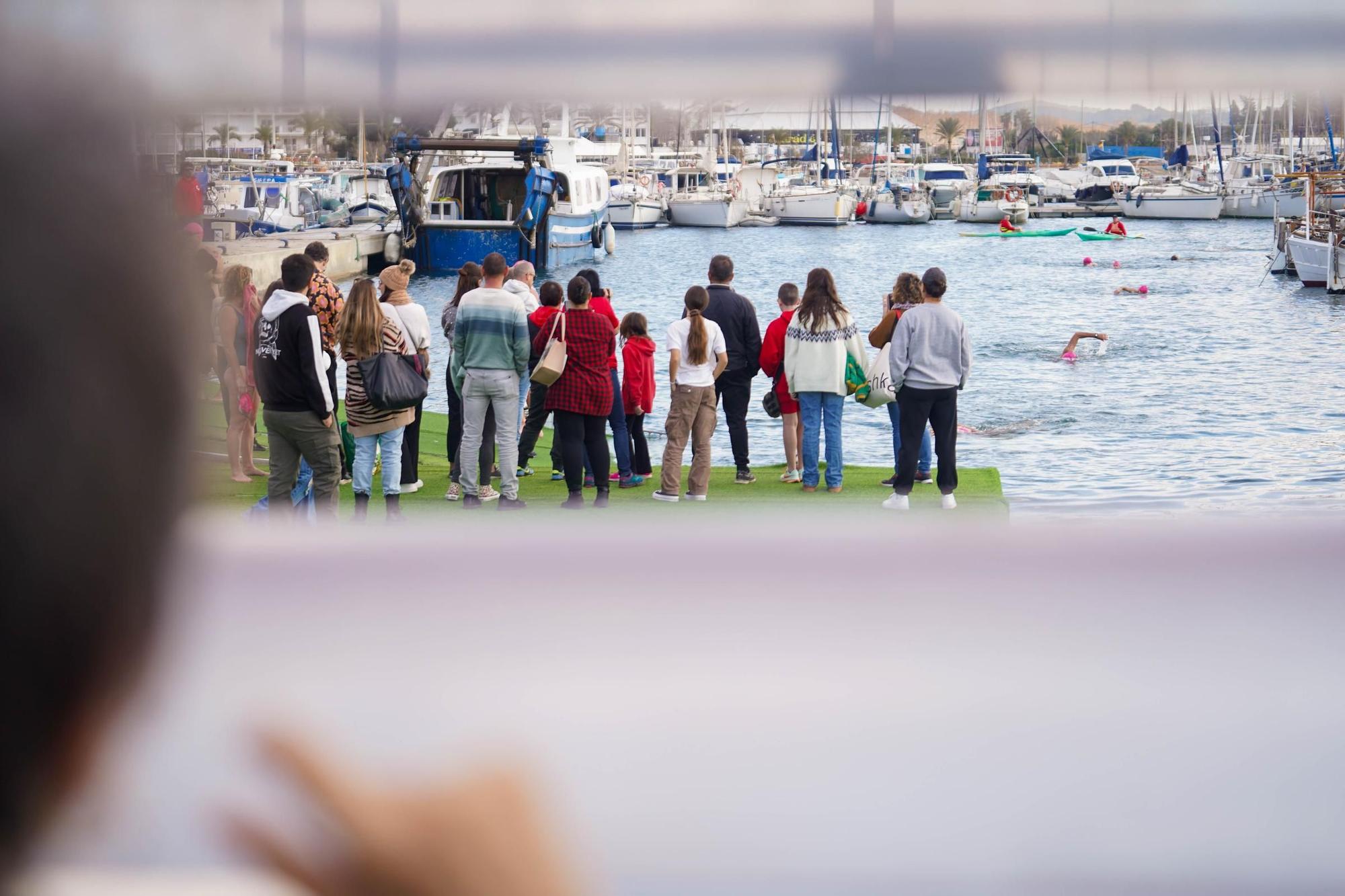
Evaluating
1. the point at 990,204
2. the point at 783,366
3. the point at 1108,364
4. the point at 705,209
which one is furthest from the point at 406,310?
the point at 990,204

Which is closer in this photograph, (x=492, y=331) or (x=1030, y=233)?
(x=492, y=331)

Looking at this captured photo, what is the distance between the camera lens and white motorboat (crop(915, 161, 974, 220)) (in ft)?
197

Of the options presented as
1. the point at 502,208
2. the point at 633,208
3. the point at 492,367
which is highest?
the point at 633,208

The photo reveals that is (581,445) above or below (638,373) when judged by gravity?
below

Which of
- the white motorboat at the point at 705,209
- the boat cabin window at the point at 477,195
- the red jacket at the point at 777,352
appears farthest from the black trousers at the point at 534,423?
the white motorboat at the point at 705,209

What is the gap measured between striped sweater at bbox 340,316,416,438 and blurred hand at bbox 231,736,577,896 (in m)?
6.29

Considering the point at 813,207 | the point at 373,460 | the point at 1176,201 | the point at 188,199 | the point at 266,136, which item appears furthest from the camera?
the point at 813,207

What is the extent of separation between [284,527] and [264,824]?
1.21 m

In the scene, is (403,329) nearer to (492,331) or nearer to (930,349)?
(492,331)

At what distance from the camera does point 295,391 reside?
250 inches

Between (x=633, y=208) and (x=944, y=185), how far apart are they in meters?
16.2

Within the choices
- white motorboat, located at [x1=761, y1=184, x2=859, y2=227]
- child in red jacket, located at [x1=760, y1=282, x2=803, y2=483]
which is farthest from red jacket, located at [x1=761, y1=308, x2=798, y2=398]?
white motorboat, located at [x1=761, y1=184, x2=859, y2=227]

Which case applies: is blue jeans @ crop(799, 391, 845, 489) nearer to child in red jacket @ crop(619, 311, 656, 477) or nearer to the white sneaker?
the white sneaker

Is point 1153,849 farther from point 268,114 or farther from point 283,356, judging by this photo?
point 283,356
